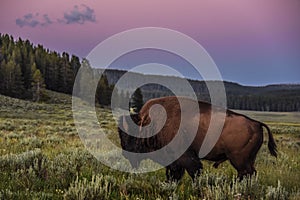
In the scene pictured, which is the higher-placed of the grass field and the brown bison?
the brown bison

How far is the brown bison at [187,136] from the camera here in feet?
18.3

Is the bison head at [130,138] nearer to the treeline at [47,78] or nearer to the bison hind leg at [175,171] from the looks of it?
the bison hind leg at [175,171]

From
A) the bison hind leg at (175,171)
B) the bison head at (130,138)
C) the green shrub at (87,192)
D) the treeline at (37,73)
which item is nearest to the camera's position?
the green shrub at (87,192)

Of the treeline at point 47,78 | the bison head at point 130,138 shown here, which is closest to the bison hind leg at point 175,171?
the bison head at point 130,138

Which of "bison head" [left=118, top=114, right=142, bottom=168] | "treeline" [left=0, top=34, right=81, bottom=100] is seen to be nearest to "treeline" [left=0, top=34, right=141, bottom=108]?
"treeline" [left=0, top=34, right=81, bottom=100]

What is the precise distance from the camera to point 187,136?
19.4ft

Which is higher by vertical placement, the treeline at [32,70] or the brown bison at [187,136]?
the treeline at [32,70]

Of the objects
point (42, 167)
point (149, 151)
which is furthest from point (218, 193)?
point (42, 167)

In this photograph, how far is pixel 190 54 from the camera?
7.09m

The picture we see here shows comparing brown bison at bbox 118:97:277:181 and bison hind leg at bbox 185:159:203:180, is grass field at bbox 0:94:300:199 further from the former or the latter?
brown bison at bbox 118:97:277:181

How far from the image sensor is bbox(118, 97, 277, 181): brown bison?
5.58m

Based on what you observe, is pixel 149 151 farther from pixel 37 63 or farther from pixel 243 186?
pixel 37 63

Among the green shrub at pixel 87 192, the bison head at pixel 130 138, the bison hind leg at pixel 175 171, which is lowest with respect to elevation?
the green shrub at pixel 87 192

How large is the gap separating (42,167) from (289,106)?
241 feet
